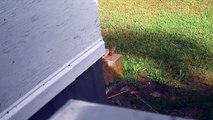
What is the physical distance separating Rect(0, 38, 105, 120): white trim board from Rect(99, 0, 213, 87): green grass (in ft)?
4.38

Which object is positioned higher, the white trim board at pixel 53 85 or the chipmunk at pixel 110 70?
the white trim board at pixel 53 85

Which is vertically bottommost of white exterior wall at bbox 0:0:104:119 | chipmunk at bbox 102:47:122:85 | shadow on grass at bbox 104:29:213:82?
shadow on grass at bbox 104:29:213:82

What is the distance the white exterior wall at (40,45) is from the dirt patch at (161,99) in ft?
3.52

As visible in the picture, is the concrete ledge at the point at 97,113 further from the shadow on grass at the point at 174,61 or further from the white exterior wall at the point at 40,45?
the shadow on grass at the point at 174,61

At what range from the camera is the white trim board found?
301 cm

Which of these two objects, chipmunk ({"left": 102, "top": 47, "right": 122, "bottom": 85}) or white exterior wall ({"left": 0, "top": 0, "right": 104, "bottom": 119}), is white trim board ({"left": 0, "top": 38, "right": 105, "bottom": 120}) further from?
chipmunk ({"left": 102, "top": 47, "right": 122, "bottom": 85})

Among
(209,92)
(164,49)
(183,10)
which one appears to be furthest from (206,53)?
(183,10)

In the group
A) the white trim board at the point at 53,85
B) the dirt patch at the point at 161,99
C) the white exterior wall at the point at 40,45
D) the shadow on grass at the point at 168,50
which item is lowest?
the dirt patch at the point at 161,99

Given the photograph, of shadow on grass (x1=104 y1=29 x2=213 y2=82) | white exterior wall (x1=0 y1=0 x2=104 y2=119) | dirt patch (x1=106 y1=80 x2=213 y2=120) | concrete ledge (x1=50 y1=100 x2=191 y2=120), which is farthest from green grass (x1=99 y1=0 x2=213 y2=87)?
concrete ledge (x1=50 y1=100 x2=191 y2=120)

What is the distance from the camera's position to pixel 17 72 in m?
2.94

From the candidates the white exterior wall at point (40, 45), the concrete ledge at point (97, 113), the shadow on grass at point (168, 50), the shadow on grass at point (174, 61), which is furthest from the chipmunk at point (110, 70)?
the concrete ledge at point (97, 113)

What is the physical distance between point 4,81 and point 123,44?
325 centimetres

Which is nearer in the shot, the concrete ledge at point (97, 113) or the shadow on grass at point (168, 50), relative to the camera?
the concrete ledge at point (97, 113)

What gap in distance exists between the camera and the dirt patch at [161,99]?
439 centimetres
